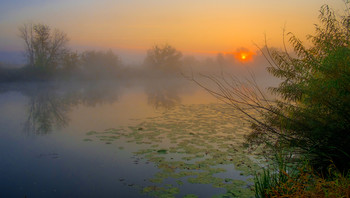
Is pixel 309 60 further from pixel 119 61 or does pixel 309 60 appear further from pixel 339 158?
pixel 119 61

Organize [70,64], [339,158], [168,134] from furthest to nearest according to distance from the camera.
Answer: [70,64], [168,134], [339,158]

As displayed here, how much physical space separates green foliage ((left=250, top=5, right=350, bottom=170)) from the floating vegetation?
1142mm

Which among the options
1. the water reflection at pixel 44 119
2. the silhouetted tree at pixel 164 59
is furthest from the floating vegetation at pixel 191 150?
the silhouetted tree at pixel 164 59

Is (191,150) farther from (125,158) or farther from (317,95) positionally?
(317,95)

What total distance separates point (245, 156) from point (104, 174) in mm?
3523

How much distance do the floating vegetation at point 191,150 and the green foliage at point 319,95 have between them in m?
1.14

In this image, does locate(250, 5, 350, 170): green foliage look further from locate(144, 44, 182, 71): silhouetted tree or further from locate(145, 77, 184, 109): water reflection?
locate(144, 44, 182, 71): silhouetted tree

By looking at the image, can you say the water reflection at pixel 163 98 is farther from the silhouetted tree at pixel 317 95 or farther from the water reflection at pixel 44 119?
the silhouetted tree at pixel 317 95

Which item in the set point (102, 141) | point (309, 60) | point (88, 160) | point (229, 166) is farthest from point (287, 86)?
point (102, 141)

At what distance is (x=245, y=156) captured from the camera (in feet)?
23.5

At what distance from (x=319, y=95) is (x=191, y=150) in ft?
13.0

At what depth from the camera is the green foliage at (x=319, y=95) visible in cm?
446

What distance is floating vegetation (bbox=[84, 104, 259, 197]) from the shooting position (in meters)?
5.52

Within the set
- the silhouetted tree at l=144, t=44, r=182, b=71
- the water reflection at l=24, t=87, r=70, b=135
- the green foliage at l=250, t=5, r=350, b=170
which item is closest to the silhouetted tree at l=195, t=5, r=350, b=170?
the green foliage at l=250, t=5, r=350, b=170
